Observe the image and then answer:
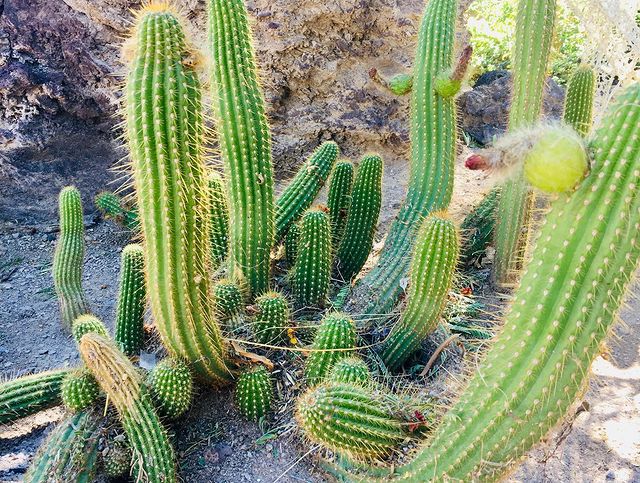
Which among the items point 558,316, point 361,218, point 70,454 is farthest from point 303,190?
point 558,316

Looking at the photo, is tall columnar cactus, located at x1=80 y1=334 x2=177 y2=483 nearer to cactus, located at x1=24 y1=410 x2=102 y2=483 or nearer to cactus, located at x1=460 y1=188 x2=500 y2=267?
cactus, located at x1=24 y1=410 x2=102 y2=483

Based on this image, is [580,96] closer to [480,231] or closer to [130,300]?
[480,231]

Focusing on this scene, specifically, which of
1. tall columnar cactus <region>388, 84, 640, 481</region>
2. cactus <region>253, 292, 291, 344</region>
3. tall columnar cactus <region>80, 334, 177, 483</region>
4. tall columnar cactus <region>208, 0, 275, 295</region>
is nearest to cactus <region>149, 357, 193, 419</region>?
tall columnar cactus <region>80, 334, 177, 483</region>

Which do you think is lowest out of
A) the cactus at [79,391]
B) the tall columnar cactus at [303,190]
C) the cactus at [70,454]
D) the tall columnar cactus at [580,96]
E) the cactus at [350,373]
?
the cactus at [70,454]

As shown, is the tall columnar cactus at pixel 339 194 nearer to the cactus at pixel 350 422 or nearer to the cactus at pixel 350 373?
the cactus at pixel 350 373

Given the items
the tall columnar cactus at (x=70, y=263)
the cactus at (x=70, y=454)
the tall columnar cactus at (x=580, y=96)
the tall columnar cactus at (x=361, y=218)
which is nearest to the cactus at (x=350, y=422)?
the cactus at (x=70, y=454)

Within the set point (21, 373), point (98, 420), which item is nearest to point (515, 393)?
point (98, 420)

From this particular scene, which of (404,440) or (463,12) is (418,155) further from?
(463,12)
